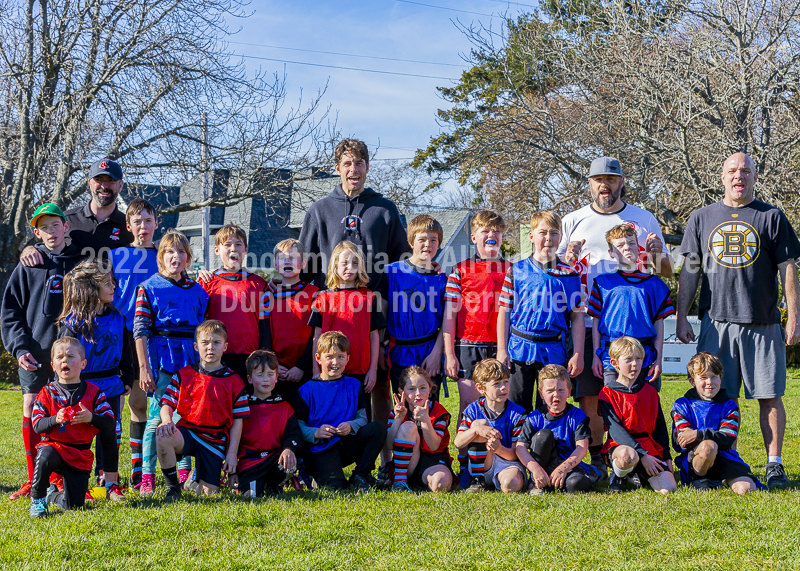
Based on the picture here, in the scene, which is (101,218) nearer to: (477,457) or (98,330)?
(98,330)

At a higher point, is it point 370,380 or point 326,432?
point 370,380

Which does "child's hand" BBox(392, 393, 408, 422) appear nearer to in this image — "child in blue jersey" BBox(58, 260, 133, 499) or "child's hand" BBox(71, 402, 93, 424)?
"child in blue jersey" BBox(58, 260, 133, 499)

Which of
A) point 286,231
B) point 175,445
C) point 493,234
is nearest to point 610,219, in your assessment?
point 493,234

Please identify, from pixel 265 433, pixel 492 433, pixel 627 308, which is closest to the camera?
pixel 492 433

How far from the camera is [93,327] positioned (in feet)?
15.9

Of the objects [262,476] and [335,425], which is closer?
[262,476]

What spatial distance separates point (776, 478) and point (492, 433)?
6.82 feet

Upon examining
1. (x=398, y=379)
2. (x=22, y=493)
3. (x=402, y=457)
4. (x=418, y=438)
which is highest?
(x=398, y=379)

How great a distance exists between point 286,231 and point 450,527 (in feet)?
76.8

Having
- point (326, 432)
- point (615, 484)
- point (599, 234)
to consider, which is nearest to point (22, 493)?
point (326, 432)

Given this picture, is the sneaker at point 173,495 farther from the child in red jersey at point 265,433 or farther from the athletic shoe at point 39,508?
the athletic shoe at point 39,508

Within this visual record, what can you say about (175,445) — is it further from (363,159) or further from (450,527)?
(363,159)

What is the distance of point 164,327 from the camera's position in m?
4.97

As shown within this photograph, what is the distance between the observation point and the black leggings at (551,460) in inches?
186
